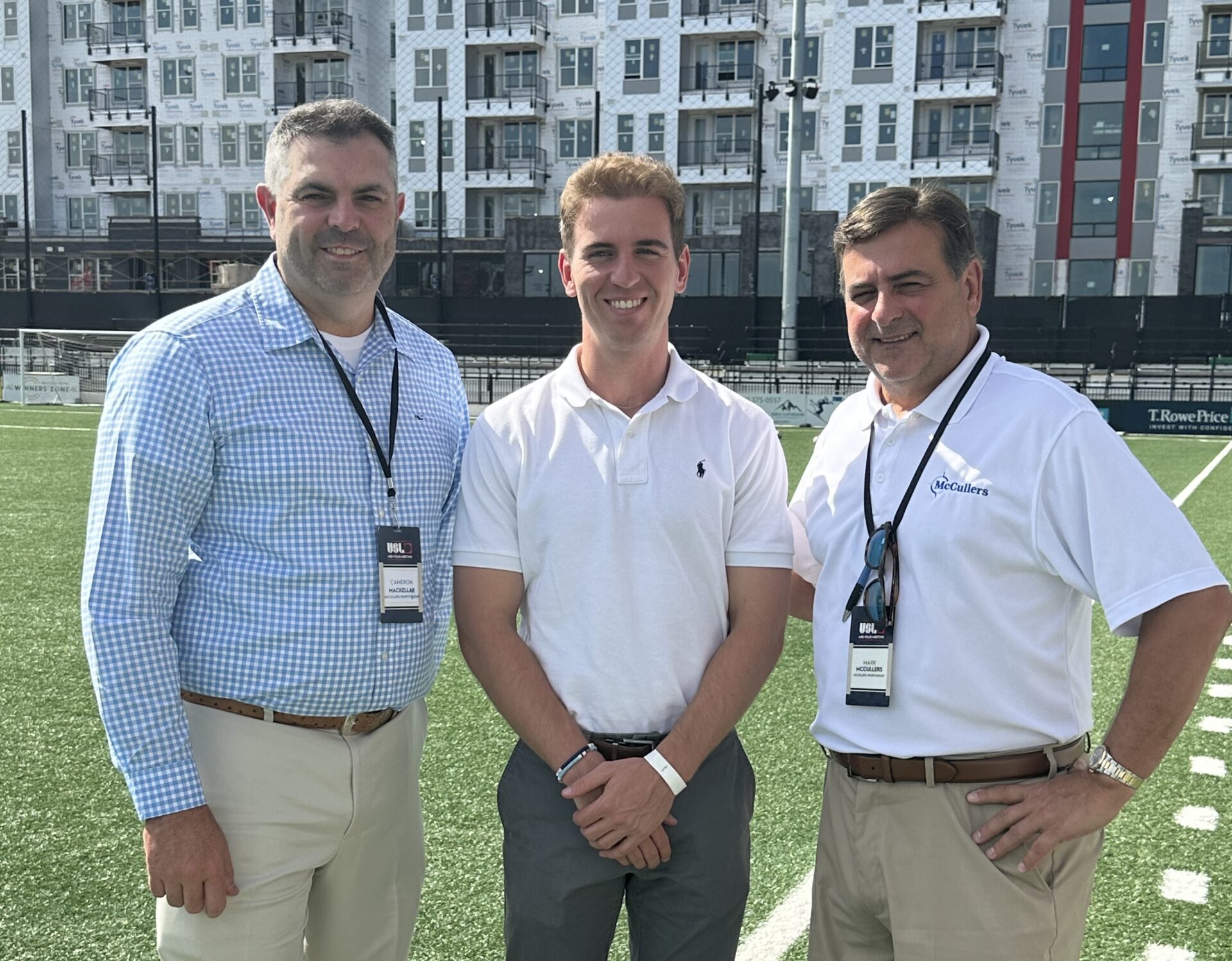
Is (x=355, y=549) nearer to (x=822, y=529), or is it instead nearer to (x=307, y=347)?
(x=307, y=347)

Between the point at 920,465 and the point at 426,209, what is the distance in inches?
1911

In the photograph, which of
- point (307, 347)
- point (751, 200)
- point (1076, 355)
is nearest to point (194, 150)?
point (751, 200)

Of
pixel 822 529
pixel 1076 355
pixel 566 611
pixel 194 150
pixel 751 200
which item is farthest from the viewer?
pixel 194 150

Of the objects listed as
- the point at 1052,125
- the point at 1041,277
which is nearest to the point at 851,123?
the point at 1052,125

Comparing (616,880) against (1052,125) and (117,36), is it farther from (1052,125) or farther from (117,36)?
(117,36)

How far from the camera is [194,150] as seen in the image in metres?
50.9

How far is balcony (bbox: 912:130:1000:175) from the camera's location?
42969 mm

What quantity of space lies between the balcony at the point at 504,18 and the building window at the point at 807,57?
32.5 feet

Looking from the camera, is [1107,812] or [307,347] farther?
[307,347]

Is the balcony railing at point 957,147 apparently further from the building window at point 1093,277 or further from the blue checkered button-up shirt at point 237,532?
the blue checkered button-up shirt at point 237,532

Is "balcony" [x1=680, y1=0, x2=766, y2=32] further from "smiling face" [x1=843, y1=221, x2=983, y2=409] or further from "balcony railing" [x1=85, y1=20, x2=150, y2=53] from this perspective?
"smiling face" [x1=843, y1=221, x2=983, y2=409]

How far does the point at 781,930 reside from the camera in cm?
359

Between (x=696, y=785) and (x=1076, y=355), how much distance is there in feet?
118

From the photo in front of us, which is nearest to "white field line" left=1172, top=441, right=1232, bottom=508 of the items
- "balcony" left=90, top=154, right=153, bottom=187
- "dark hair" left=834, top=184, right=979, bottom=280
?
"dark hair" left=834, top=184, right=979, bottom=280
